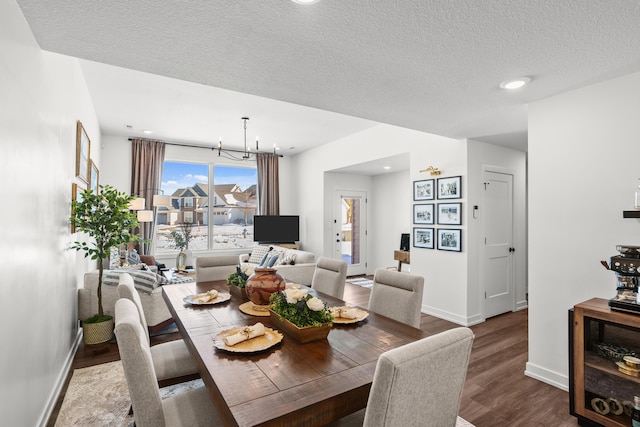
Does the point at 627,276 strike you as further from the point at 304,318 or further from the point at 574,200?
the point at 304,318

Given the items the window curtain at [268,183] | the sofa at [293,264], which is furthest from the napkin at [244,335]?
the window curtain at [268,183]

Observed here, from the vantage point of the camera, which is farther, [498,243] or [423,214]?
[423,214]

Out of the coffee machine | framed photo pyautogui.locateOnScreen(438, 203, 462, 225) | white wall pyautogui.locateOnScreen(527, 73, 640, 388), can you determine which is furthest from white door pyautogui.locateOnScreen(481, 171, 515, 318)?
the coffee machine

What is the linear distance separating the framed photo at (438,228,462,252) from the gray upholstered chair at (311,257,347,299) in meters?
2.14

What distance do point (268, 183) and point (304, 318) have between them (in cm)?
599

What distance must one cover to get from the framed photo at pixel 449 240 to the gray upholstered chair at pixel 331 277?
84.2 inches

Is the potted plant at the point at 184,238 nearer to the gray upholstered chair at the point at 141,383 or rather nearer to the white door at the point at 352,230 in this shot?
the white door at the point at 352,230

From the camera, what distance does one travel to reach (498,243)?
451cm

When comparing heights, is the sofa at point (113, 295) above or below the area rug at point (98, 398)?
above

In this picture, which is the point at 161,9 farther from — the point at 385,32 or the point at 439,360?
the point at 439,360

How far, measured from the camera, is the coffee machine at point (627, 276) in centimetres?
204

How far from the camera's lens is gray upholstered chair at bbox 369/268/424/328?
2035 millimetres

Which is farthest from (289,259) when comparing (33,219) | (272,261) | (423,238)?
(33,219)

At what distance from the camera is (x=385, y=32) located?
178 cm
